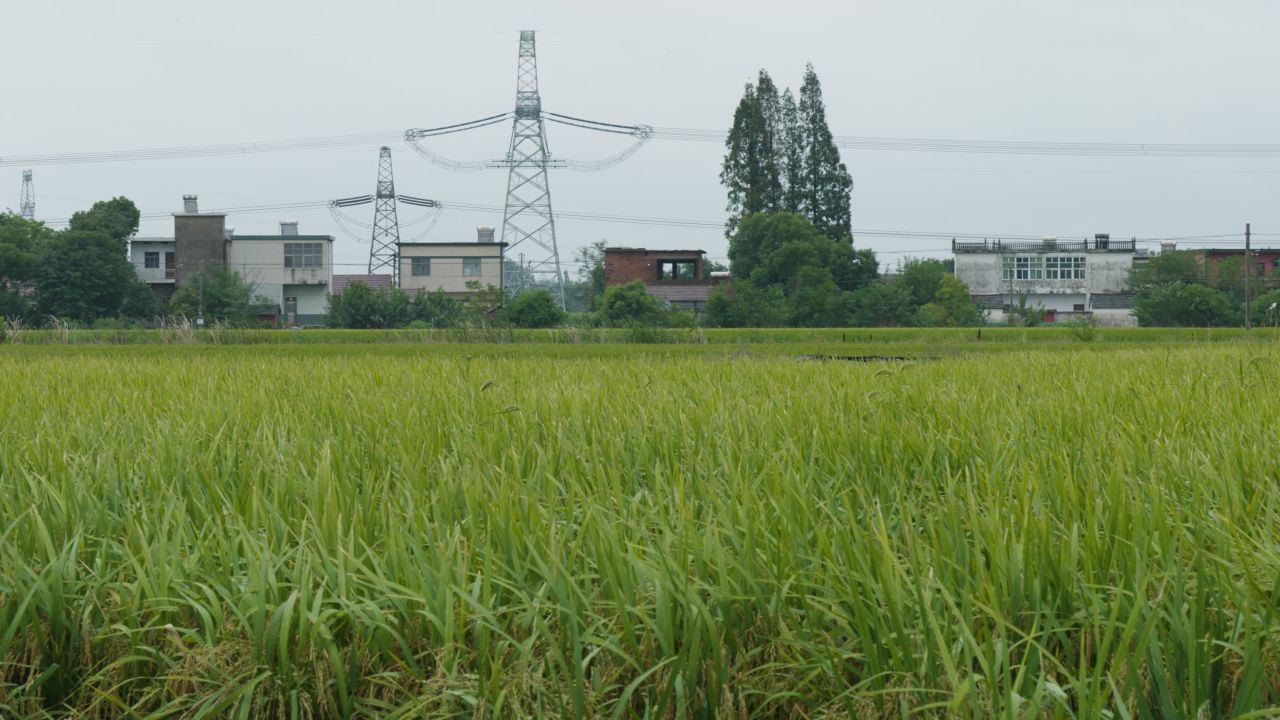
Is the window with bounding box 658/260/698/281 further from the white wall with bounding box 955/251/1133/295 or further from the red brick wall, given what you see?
the white wall with bounding box 955/251/1133/295

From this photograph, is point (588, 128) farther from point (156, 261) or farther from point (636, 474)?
point (636, 474)

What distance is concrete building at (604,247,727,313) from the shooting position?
2350 inches

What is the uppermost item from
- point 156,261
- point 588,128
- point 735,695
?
point 588,128

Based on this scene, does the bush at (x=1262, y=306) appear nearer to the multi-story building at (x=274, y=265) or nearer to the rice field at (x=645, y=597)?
the multi-story building at (x=274, y=265)

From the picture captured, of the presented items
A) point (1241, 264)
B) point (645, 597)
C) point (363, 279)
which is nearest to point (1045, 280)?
point (1241, 264)

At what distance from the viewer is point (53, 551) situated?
68.5 inches

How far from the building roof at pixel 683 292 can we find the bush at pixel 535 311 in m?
18.2

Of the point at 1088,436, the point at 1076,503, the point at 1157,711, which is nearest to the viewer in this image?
the point at 1157,711

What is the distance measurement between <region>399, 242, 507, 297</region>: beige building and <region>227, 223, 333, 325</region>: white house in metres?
5.32

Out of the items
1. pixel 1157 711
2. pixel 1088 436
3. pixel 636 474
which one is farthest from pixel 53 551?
pixel 1088 436

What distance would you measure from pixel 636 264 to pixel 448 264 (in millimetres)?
13218

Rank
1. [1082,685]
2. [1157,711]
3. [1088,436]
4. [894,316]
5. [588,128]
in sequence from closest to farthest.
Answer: [1082,685]
[1157,711]
[1088,436]
[894,316]
[588,128]

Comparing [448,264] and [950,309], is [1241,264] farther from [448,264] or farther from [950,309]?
[448,264]

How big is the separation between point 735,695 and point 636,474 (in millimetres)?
1383
